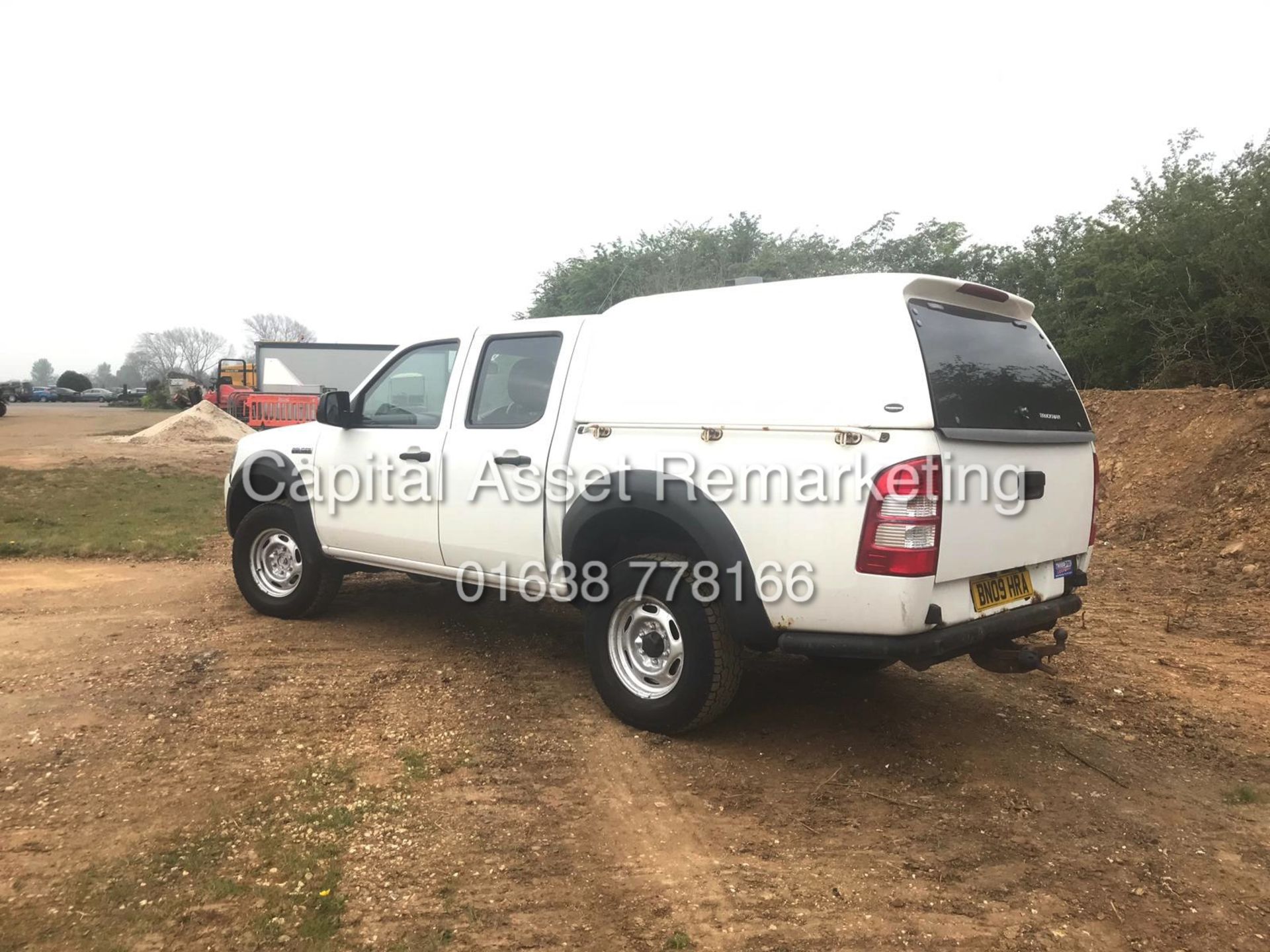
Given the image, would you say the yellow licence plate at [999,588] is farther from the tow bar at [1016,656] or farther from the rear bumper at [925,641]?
the tow bar at [1016,656]

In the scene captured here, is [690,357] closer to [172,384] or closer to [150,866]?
[150,866]

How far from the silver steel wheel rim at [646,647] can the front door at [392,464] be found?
1307 millimetres

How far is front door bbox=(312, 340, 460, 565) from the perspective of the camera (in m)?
5.02

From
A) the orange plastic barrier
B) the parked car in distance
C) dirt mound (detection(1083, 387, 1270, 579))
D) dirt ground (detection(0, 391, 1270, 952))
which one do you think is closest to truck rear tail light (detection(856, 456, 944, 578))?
dirt ground (detection(0, 391, 1270, 952))

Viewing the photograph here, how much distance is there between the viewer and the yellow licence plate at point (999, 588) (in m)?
3.57

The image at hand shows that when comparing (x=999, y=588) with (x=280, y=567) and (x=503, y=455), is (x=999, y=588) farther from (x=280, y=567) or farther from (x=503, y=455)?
(x=280, y=567)

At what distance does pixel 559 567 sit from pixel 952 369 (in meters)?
2.02

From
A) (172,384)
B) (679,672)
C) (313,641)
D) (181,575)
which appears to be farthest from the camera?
(172,384)

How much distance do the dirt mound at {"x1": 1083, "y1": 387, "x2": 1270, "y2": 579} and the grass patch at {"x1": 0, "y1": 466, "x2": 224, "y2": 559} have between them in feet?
30.7

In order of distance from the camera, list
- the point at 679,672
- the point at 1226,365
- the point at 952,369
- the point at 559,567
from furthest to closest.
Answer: the point at 1226,365 → the point at 559,567 → the point at 679,672 → the point at 952,369

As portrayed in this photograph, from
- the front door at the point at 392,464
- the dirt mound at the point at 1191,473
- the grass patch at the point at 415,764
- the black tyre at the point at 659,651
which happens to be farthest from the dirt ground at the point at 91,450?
the dirt mound at the point at 1191,473

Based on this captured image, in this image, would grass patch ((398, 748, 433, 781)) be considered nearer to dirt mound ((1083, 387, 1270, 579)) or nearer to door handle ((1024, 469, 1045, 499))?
door handle ((1024, 469, 1045, 499))

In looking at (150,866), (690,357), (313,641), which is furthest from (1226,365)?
(150,866)

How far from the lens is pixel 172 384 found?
52.5 metres
